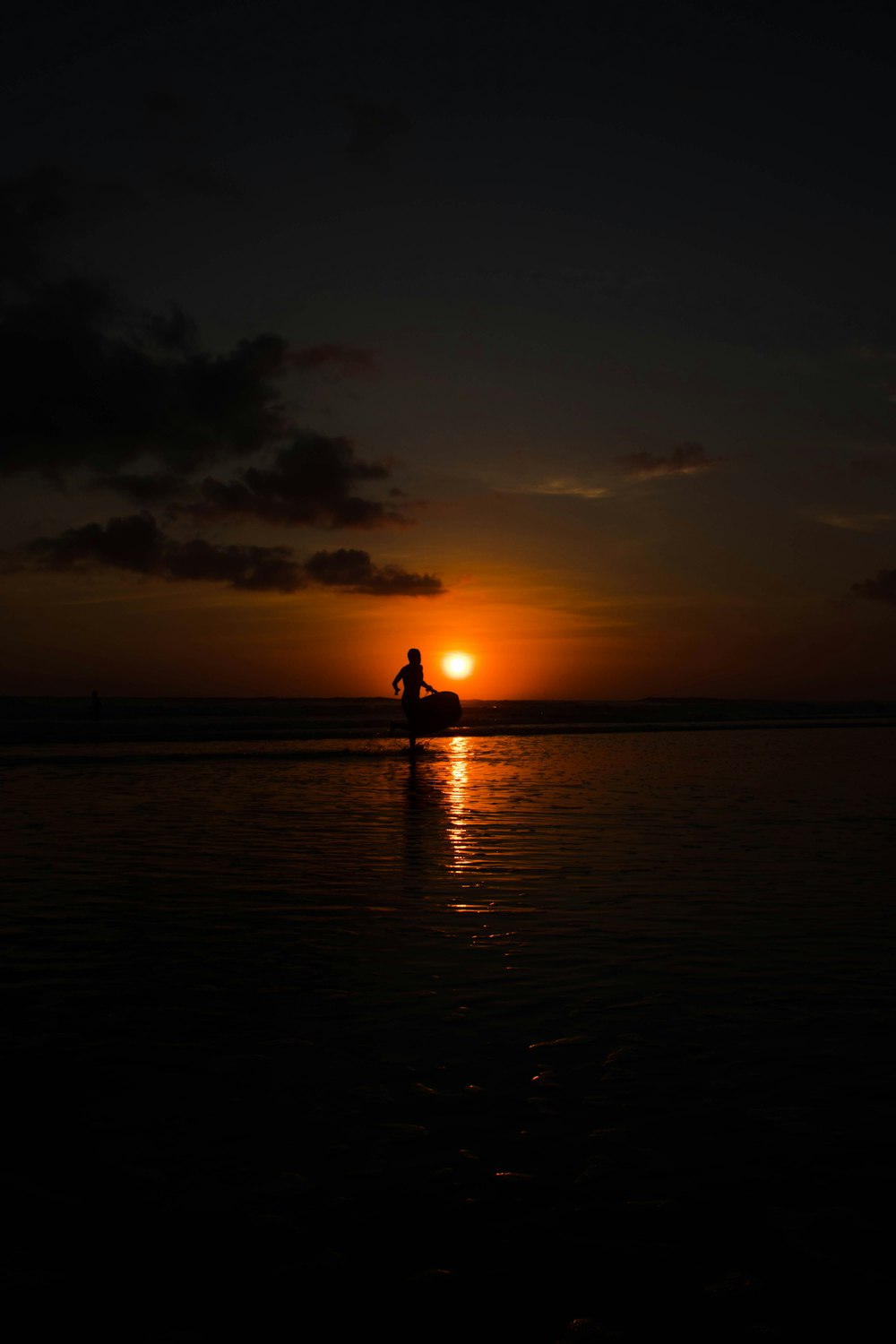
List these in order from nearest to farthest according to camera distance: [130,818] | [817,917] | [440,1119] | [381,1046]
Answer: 1. [440,1119]
2. [381,1046]
3. [817,917]
4. [130,818]

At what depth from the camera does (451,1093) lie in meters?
5.28

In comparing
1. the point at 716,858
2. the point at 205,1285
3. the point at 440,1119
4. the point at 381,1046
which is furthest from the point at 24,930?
the point at 716,858

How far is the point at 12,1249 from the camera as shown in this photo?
3869mm

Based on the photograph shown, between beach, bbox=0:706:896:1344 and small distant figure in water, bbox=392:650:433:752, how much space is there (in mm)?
18372

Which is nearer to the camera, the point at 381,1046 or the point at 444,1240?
the point at 444,1240

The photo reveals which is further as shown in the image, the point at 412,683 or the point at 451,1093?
the point at 412,683

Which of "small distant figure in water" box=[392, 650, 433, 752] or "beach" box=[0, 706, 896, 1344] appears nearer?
"beach" box=[0, 706, 896, 1344]

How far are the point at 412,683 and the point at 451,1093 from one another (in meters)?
26.8

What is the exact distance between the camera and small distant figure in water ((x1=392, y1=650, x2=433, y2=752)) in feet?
102

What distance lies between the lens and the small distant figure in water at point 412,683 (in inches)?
1227

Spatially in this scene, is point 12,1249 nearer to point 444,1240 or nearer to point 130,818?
point 444,1240

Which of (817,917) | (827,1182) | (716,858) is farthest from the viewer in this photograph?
(716,858)

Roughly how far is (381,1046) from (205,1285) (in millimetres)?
2351

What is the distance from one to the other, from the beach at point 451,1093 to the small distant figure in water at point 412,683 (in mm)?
18372
